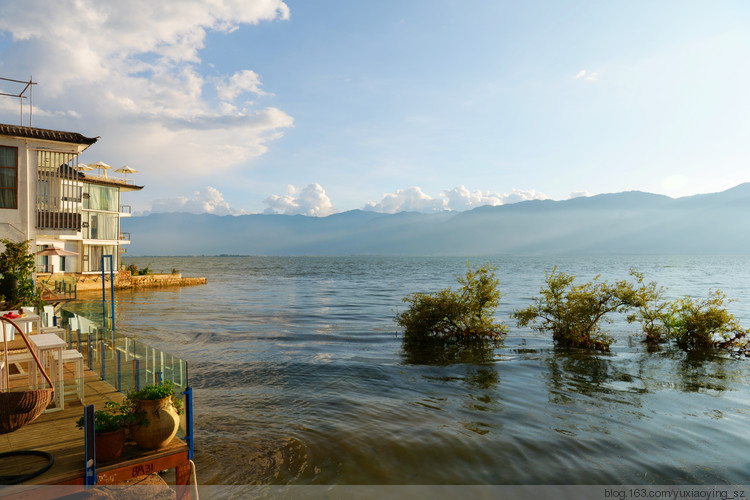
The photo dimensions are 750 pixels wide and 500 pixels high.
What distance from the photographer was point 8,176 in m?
18.8

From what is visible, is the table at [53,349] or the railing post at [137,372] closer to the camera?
the table at [53,349]

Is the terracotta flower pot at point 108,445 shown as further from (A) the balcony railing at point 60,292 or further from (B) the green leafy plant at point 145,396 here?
(A) the balcony railing at point 60,292

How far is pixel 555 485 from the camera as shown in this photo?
10.0m

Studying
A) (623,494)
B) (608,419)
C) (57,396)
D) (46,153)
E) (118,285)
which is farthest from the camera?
(118,285)

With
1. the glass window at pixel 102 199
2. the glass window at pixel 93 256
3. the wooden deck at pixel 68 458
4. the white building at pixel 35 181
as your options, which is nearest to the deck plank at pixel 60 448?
the wooden deck at pixel 68 458

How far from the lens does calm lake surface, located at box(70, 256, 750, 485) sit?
1073cm

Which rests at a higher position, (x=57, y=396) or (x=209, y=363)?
(x=57, y=396)

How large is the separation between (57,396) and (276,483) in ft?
16.3

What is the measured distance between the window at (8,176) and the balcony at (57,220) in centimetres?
115

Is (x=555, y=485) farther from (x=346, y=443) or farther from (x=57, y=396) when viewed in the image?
(x=57, y=396)

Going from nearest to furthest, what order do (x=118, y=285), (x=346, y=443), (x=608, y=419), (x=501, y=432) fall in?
(x=346, y=443) → (x=501, y=432) → (x=608, y=419) → (x=118, y=285)

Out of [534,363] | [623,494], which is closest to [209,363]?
[534,363]

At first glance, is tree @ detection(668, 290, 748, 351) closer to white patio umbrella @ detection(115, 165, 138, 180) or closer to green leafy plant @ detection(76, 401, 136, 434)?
green leafy plant @ detection(76, 401, 136, 434)

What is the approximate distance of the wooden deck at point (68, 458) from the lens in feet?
21.7
